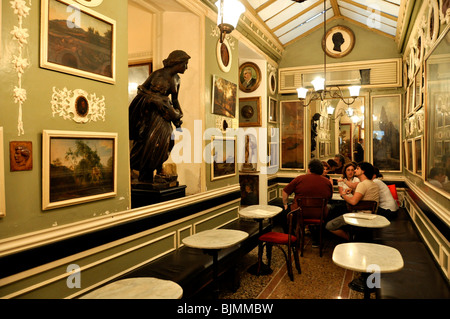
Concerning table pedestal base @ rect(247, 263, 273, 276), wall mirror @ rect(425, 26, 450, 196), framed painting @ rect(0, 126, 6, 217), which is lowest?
table pedestal base @ rect(247, 263, 273, 276)

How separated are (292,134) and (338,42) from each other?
244 cm

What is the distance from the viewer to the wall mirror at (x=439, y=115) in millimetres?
2824

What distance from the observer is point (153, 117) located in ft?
11.5

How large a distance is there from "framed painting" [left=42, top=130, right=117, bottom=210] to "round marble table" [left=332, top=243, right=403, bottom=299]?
2.03m

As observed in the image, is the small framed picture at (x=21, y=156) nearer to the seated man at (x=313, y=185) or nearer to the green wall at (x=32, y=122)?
the green wall at (x=32, y=122)

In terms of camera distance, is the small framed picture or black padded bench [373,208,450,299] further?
black padded bench [373,208,450,299]

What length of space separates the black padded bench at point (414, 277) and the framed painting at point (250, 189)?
3447 millimetres

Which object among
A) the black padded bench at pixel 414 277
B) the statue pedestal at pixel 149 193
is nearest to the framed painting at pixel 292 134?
the black padded bench at pixel 414 277

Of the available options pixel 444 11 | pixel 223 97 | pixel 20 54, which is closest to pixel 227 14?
pixel 20 54

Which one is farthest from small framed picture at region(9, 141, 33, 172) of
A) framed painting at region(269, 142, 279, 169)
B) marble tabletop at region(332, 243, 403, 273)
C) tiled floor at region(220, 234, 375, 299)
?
framed painting at region(269, 142, 279, 169)

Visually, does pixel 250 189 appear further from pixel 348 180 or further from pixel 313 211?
pixel 313 211

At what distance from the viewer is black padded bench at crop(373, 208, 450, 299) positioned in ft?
8.40

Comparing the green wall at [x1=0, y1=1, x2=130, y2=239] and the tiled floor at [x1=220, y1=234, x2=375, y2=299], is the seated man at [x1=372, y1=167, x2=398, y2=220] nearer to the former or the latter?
the tiled floor at [x1=220, y1=234, x2=375, y2=299]
